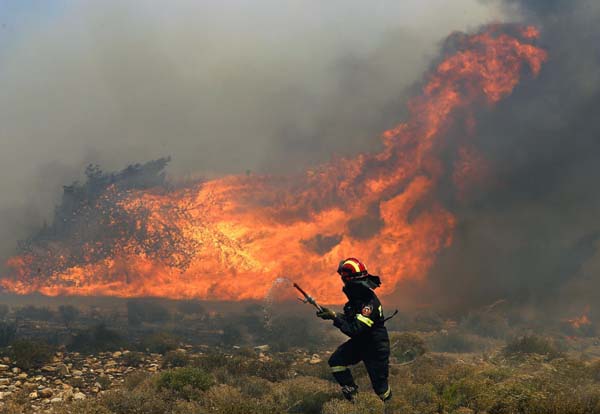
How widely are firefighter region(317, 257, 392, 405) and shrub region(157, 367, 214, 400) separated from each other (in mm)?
3365

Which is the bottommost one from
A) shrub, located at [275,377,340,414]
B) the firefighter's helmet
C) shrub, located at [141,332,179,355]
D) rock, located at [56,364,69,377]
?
shrub, located at [275,377,340,414]

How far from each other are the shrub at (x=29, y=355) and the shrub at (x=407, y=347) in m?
11.6

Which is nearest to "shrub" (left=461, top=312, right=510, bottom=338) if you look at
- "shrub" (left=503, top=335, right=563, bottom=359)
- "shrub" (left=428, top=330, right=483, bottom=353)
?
"shrub" (left=428, top=330, right=483, bottom=353)

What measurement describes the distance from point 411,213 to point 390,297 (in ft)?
23.2

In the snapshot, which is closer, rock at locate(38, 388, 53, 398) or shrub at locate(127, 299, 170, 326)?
rock at locate(38, 388, 53, 398)

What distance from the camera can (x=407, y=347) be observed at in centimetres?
1389

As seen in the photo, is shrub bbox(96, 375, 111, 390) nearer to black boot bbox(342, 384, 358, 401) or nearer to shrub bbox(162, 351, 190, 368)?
shrub bbox(162, 351, 190, 368)

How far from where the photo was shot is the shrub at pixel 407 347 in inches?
536

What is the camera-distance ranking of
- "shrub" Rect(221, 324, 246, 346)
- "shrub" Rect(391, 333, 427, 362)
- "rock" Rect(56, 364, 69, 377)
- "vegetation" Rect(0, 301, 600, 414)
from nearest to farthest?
1. "vegetation" Rect(0, 301, 600, 414)
2. "rock" Rect(56, 364, 69, 377)
3. "shrub" Rect(391, 333, 427, 362)
4. "shrub" Rect(221, 324, 246, 346)

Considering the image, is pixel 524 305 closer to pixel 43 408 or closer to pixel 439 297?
pixel 439 297

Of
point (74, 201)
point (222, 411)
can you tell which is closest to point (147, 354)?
point (222, 411)

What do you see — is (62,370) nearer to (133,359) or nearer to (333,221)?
(133,359)

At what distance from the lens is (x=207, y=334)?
67.7ft

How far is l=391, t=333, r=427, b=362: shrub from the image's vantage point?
536 inches
